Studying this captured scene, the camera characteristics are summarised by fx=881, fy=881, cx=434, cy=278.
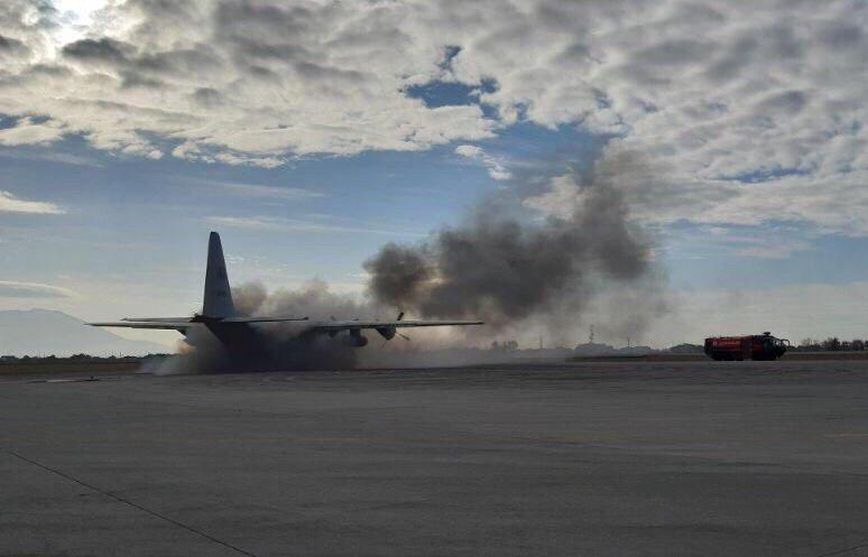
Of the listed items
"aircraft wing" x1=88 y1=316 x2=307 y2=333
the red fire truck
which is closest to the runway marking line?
"aircraft wing" x1=88 y1=316 x2=307 y2=333

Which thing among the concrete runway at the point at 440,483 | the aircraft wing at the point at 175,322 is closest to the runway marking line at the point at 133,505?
the concrete runway at the point at 440,483

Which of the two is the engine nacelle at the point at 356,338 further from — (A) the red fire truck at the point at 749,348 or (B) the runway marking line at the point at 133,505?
(B) the runway marking line at the point at 133,505

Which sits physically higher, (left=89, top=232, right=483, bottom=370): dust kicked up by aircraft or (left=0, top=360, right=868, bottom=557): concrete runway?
(left=89, top=232, right=483, bottom=370): dust kicked up by aircraft

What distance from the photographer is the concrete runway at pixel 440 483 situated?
8188 mm

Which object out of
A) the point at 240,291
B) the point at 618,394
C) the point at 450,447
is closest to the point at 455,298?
the point at 240,291

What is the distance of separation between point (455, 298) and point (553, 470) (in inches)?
3350

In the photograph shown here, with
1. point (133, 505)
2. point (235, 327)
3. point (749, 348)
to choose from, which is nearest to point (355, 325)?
point (235, 327)

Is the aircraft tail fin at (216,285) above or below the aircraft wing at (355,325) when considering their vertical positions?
above

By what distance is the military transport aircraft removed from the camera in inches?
2697

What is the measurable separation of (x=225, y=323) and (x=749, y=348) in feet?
180

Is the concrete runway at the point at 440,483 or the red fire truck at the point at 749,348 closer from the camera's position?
the concrete runway at the point at 440,483

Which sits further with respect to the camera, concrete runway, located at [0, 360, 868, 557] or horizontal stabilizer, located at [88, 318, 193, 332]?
horizontal stabilizer, located at [88, 318, 193, 332]

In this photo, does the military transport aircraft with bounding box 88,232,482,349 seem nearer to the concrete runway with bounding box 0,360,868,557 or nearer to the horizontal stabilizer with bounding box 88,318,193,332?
the horizontal stabilizer with bounding box 88,318,193,332

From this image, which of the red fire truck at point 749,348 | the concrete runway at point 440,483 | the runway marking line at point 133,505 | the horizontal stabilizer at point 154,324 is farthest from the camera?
the red fire truck at point 749,348
